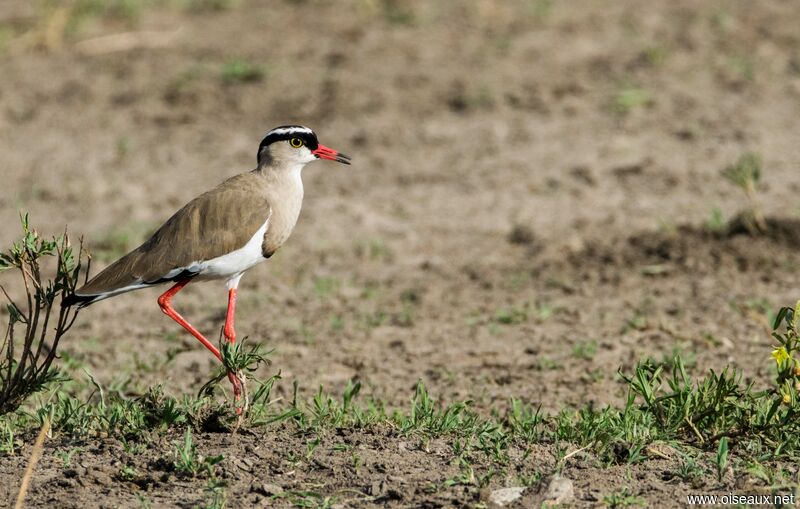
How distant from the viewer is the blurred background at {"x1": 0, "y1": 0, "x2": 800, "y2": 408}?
7.44m

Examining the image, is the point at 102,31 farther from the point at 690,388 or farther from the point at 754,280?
the point at 690,388

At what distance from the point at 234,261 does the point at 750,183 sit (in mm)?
4021

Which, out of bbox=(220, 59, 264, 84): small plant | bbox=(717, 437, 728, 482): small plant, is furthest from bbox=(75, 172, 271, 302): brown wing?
bbox=(220, 59, 264, 84): small plant

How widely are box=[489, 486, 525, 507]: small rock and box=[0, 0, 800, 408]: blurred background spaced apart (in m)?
1.64

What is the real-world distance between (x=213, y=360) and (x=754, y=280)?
359cm

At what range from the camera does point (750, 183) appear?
8.42m

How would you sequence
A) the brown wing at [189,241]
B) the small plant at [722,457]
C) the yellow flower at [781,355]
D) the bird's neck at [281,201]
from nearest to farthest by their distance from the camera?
the small plant at [722,457] < the yellow flower at [781,355] < the brown wing at [189,241] < the bird's neck at [281,201]

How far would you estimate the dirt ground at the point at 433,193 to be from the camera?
6.72 metres

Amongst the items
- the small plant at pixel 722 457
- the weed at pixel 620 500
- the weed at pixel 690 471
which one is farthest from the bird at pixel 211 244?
the small plant at pixel 722 457

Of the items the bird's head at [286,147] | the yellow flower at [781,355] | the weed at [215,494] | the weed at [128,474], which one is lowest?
the weed at [215,494]

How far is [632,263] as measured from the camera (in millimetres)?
8492

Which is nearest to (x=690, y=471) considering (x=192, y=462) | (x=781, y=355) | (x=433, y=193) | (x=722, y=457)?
(x=722, y=457)

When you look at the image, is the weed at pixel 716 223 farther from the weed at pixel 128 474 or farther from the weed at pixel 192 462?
the weed at pixel 128 474

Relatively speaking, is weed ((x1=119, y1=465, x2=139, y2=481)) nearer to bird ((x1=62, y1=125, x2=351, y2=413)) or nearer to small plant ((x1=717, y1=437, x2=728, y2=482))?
bird ((x1=62, y1=125, x2=351, y2=413))
